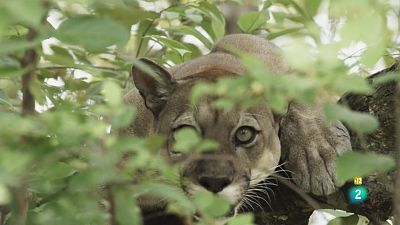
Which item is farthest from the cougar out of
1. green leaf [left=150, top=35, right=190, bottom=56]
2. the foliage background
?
the foliage background

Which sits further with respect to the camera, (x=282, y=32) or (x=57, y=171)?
(x=282, y=32)

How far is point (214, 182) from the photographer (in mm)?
3160

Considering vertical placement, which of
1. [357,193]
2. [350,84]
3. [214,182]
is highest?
[350,84]

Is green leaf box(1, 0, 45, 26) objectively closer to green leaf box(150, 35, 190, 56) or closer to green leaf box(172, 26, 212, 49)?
green leaf box(150, 35, 190, 56)

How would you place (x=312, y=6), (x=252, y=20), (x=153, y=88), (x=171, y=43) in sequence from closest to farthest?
1. (x=312, y=6)
2. (x=171, y=43)
3. (x=153, y=88)
4. (x=252, y=20)

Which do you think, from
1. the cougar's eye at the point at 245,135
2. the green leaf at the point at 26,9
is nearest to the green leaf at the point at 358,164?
the green leaf at the point at 26,9

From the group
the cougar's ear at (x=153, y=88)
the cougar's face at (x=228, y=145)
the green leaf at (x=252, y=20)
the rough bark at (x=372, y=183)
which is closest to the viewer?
the rough bark at (x=372, y=183)

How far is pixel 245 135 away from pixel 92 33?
2.00m

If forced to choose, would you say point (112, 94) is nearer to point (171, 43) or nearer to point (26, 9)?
point (26, 9)

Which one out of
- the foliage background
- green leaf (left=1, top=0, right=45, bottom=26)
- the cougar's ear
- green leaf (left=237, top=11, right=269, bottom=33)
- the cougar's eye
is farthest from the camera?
green leaf (left=237, top=11, right=269, bottom=33)

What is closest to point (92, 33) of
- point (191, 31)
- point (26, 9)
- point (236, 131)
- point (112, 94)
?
point (112, 94)

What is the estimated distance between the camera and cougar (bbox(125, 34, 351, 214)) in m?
3.20

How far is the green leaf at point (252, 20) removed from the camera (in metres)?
3.85

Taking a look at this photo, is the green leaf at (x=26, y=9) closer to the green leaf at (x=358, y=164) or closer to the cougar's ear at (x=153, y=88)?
the green leaf at (x=358, y=164)
